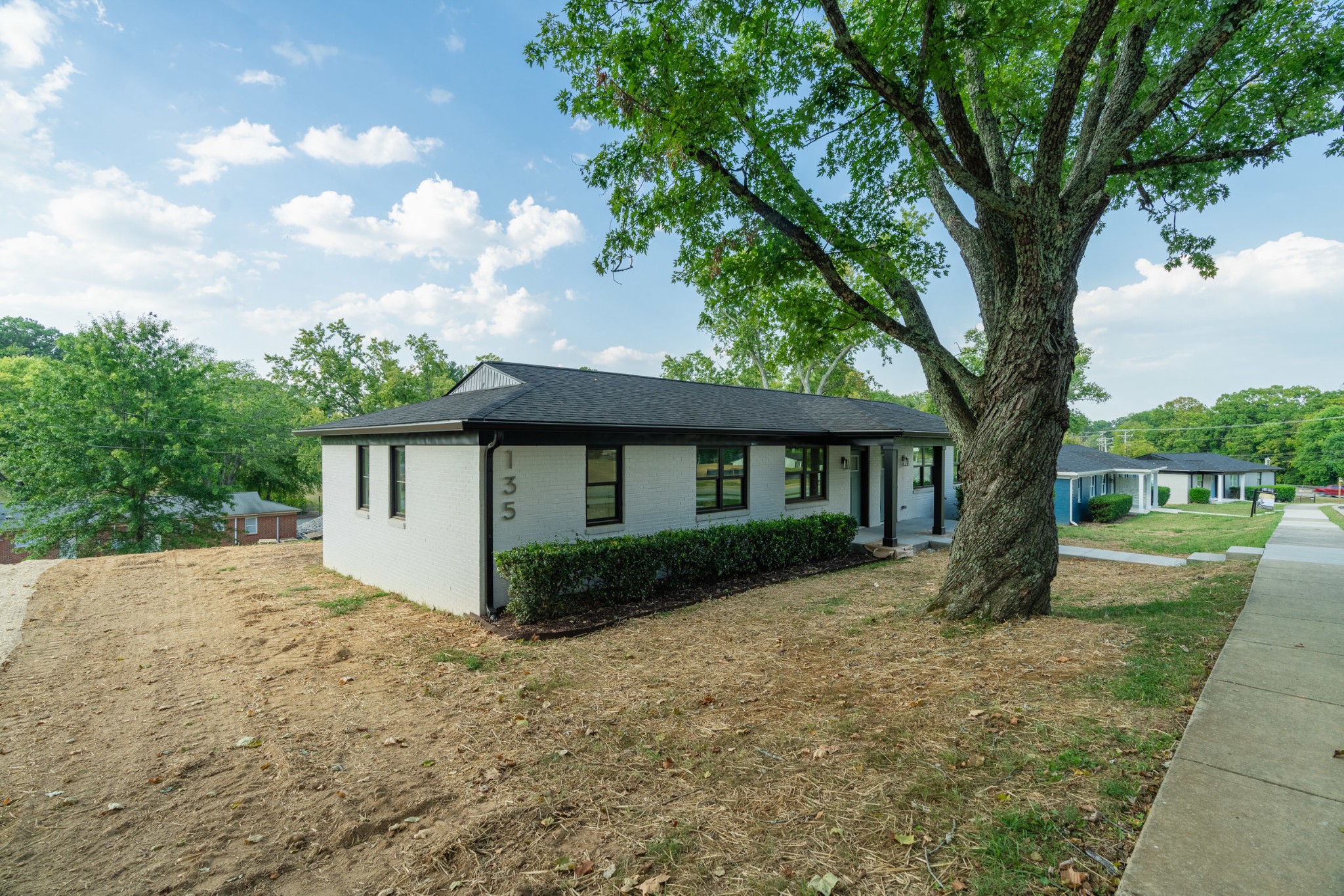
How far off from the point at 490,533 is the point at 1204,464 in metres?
53.1

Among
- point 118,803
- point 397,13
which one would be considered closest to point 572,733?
point 118,803

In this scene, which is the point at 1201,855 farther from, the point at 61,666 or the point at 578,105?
the point at 61,666

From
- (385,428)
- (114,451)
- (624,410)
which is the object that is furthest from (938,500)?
(114,451)

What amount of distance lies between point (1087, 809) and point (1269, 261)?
91.6 feet

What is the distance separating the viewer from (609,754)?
13.1 ft

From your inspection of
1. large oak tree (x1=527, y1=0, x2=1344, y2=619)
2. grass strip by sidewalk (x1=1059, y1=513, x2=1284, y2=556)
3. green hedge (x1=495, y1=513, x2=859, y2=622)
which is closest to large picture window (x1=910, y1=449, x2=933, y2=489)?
grass strip by sidewalk (x1=1059, y1=513, x2=1284, y2=556)

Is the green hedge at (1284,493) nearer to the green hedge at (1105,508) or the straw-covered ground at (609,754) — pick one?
the green hedge at (1105,508)

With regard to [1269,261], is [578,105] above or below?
below

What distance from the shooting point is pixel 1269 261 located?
20328mm

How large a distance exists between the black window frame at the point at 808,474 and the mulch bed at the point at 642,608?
2.36 meters

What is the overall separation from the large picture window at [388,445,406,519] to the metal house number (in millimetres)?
2958

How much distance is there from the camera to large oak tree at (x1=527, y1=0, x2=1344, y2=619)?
19.1 feet

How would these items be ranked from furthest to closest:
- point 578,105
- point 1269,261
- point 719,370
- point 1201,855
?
point 719,370, point 1269,261, point 578,105, point 1201,855

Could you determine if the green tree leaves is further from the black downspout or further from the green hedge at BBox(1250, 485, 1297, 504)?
the green hedge at BBox(1250, 485, 1297, 504)
